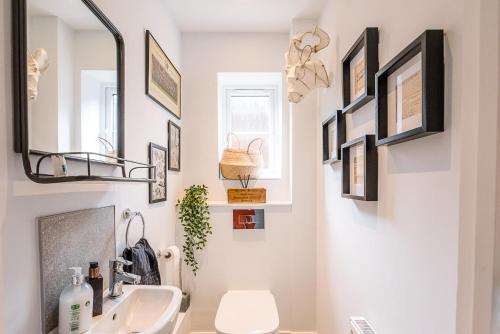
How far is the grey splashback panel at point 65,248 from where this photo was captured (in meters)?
0.85

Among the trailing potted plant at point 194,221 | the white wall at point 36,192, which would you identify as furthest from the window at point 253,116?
the white wall at point 36,192

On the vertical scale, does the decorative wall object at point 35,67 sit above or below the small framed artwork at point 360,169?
above

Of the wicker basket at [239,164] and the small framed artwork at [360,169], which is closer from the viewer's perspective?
the small framed artwork at [360,169]

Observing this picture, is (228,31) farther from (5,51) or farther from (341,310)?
(341,310)

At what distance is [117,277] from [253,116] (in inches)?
Answer: 69.3

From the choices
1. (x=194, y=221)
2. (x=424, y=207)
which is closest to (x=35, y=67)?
(x=424, y=207)

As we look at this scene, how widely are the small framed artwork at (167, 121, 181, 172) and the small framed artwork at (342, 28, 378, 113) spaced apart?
1177 millimetres

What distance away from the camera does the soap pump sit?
87 centimetres

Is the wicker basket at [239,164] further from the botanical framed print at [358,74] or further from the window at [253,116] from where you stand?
the botanical framed print at [358,74]

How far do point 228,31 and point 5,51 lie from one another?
1848 millimetres

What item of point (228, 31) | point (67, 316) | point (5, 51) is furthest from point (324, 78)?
point (67, 316)

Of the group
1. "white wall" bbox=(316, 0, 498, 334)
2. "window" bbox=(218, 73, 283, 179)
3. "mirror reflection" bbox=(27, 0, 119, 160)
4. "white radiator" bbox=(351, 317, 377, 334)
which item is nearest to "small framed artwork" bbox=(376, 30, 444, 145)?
"white wall" bbox=(316, 0, 498, 334)

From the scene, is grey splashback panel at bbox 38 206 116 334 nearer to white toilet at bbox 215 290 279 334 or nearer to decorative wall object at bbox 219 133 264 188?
white toilet at bbox 215 290 279 334

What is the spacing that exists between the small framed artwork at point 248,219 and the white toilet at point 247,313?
482mm
